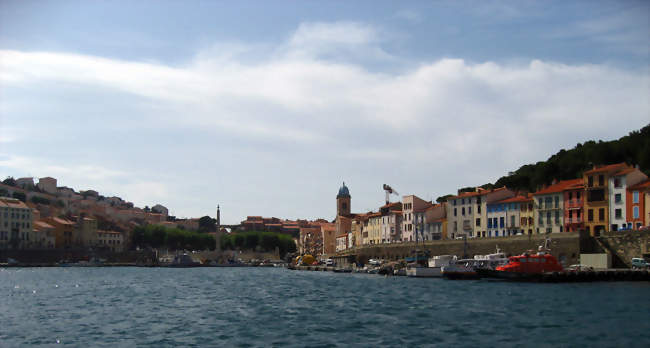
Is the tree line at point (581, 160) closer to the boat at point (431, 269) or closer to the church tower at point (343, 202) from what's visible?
the boat at point (431, 269)

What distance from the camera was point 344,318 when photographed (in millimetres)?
36094

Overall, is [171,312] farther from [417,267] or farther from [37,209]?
[37,209]

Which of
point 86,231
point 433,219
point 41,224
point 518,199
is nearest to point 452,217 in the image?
point 433,219

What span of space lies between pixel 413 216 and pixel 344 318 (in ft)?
244

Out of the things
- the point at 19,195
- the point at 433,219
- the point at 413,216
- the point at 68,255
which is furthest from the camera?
the point at 19,195

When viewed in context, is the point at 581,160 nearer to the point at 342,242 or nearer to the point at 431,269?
the point at 431,269

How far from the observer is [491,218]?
91.4 metres

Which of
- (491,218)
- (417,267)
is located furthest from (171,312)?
(491,218)

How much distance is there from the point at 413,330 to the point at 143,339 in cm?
1196

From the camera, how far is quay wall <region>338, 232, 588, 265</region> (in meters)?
70.1

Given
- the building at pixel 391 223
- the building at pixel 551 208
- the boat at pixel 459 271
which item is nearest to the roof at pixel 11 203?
the building at pixel 391 223

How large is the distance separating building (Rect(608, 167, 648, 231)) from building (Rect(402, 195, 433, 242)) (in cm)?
3771

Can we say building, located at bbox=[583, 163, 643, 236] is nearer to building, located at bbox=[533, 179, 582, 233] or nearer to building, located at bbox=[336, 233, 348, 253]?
building, located at bbox=[533, 179, 582, 233]

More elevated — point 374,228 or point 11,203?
point 11,203
